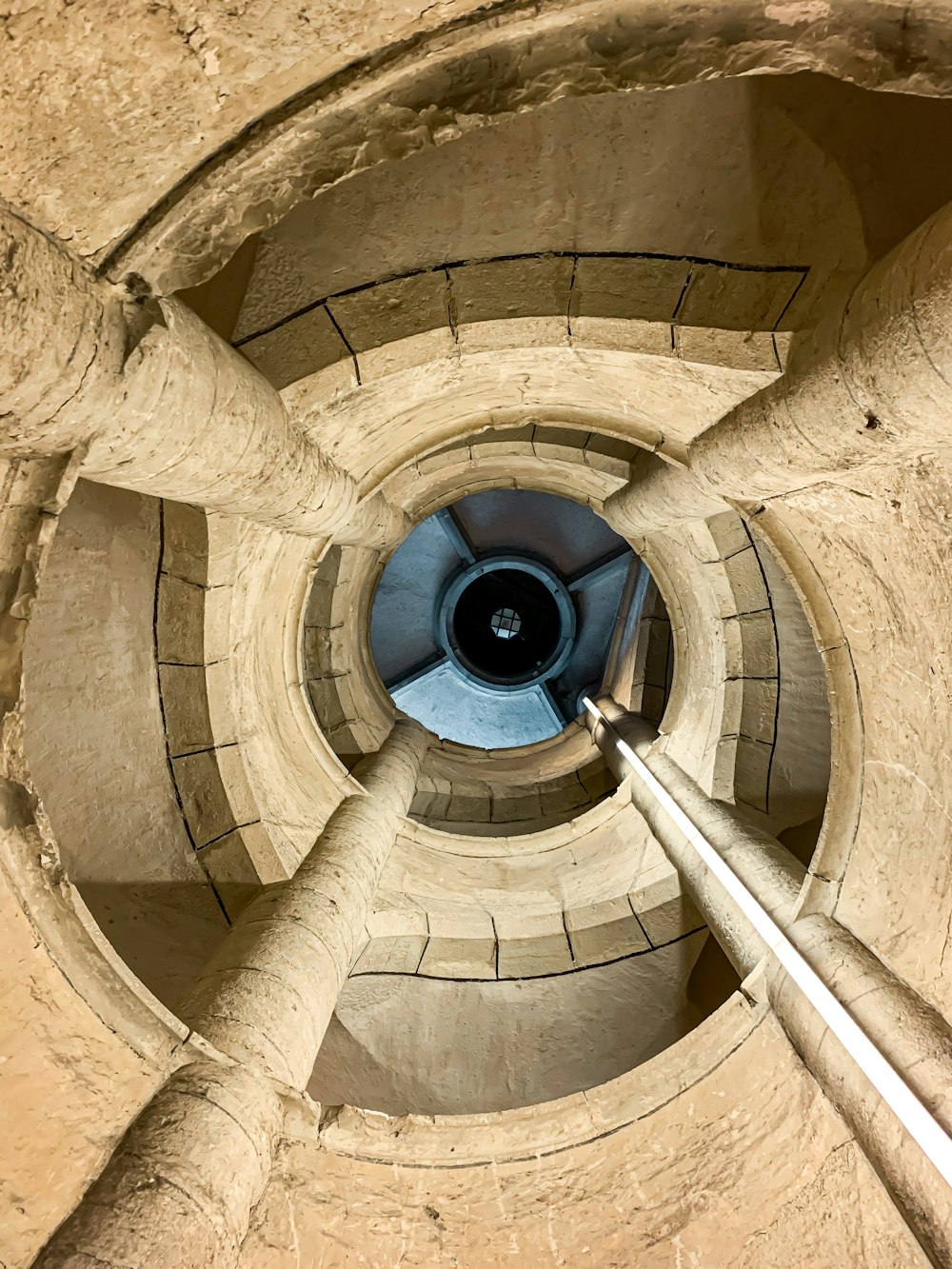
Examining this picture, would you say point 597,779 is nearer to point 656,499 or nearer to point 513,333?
point 656,499

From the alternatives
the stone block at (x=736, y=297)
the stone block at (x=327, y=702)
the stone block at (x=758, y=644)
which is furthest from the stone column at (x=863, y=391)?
the stone block at (x=327, y=702)

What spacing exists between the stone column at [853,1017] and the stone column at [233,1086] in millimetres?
1942

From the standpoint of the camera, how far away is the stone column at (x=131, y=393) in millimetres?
1485

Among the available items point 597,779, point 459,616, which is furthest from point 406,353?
point 459,616

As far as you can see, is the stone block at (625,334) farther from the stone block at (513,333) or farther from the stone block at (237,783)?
the stone block at (237,783)

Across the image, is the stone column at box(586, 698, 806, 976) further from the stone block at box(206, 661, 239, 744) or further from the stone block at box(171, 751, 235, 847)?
the stone block at box(206, 661, 239, 744)

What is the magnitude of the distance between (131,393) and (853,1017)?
123 inches

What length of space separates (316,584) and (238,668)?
7.44 feet

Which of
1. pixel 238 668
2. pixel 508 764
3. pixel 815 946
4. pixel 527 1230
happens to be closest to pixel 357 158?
pixel 238 668

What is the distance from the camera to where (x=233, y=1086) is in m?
2.46

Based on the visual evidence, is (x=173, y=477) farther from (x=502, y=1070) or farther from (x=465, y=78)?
(x=502, y=1070)

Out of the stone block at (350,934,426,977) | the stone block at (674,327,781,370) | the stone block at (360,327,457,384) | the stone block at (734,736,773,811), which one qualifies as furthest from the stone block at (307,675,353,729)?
the stone block at (674,327,781,370)

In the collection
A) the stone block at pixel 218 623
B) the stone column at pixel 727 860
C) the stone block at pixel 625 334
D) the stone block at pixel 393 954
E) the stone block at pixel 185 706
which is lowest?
the stone column at pixel 727 860

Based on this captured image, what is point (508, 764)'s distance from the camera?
25.1 ft
